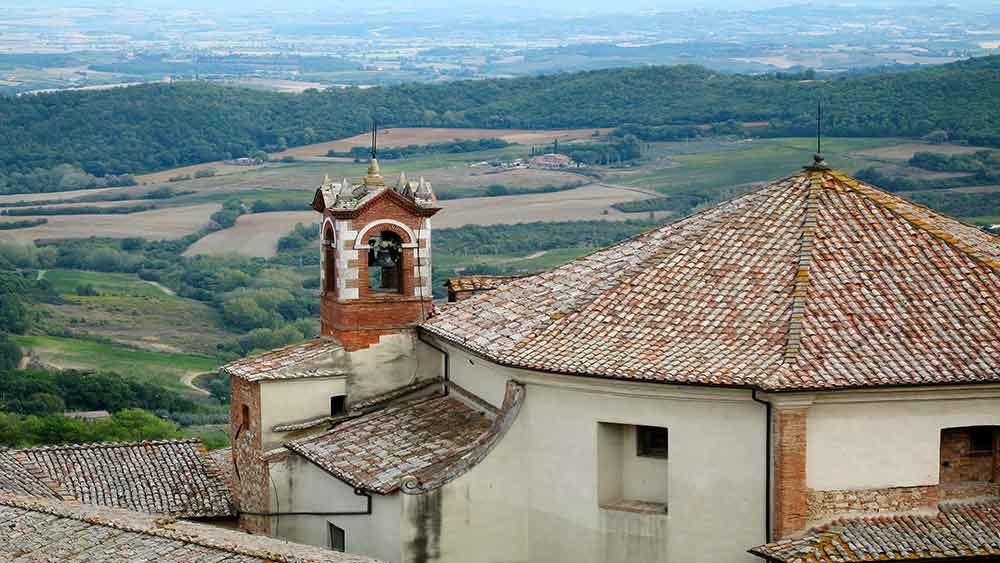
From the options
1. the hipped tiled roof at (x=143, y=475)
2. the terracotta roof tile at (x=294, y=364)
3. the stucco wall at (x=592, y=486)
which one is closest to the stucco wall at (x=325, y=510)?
the stucco wall at (x=592, y=486)

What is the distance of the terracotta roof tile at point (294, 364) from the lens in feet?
102

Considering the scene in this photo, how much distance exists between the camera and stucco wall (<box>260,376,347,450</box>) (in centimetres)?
3103

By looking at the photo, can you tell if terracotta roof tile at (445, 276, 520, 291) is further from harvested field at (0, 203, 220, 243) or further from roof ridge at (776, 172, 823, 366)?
harvested field at (0, 203, 220, 243)

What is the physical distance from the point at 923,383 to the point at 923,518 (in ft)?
6.92

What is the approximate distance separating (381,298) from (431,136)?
4279 inches

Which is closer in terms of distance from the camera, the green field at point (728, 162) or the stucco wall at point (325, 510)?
the stucco wall at point (325, 510)

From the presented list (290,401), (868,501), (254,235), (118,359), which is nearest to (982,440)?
(868,501)

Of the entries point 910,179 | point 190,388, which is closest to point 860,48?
point 910,179

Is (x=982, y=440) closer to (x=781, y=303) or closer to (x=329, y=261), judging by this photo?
(x=781, y=303)

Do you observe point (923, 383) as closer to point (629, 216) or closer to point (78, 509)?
point (78, 509)

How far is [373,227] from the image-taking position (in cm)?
3156

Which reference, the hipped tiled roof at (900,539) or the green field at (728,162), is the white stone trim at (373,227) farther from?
the green field at (728,162)

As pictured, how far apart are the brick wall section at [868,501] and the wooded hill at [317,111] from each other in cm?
9684

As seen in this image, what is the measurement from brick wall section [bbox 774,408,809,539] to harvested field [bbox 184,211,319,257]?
9393 cm
